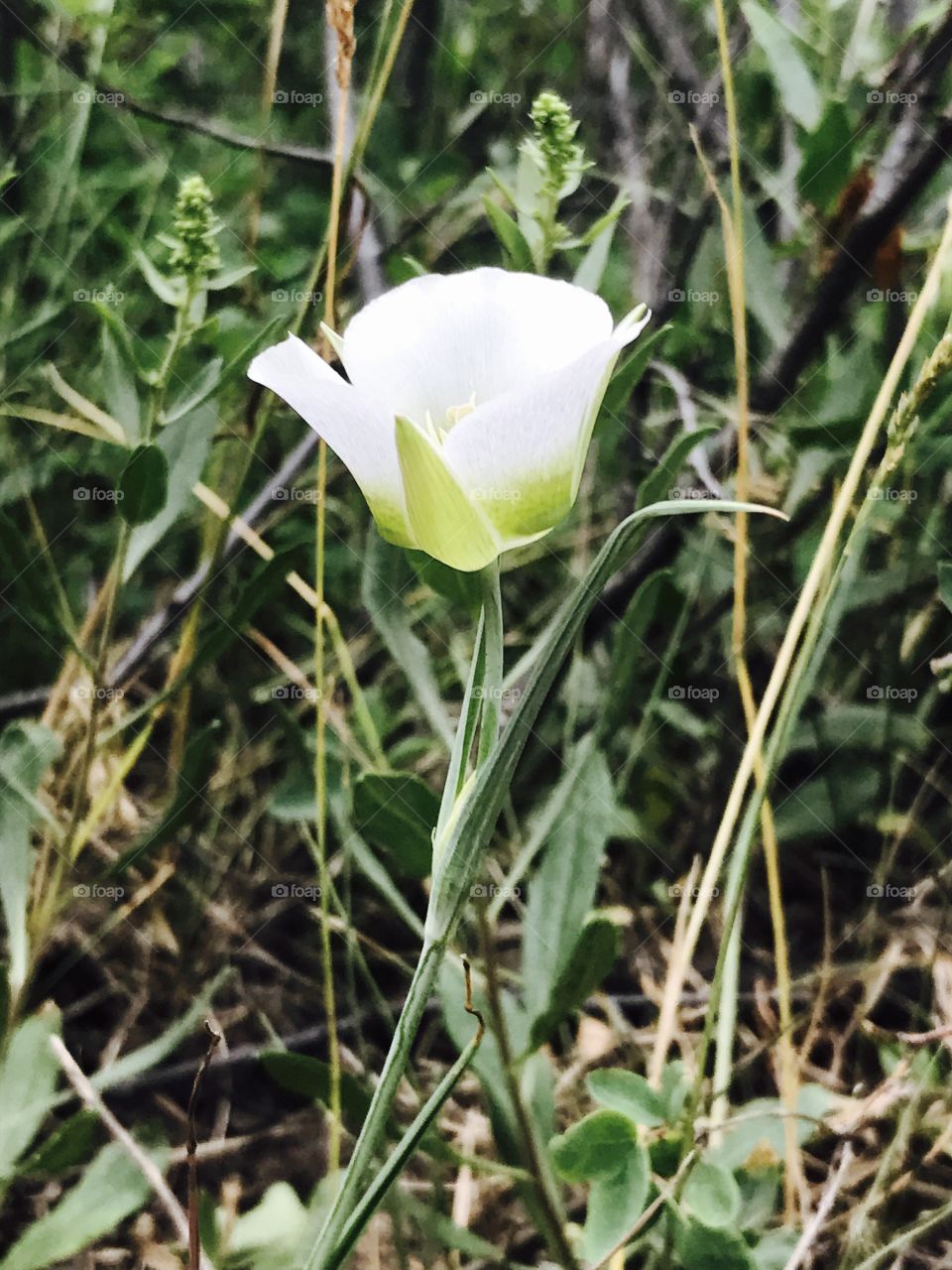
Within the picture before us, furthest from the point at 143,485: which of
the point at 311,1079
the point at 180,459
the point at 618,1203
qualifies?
the point at 618,1203

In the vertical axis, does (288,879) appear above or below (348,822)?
below

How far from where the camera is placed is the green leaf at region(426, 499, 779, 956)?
34 cm

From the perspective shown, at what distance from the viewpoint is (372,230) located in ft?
2.75

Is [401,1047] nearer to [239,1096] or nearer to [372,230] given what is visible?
[239,1096]

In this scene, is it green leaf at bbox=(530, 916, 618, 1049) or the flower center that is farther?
green leaf at bbox=(530, 916, 618, 1049)

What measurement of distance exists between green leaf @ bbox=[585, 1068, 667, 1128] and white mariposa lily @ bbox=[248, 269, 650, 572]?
→ 1.00ft

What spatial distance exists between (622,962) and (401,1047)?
47 centimetres

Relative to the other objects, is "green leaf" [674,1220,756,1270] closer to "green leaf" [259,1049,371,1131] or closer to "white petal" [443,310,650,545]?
"green leaf" [259,1049,371,1131]

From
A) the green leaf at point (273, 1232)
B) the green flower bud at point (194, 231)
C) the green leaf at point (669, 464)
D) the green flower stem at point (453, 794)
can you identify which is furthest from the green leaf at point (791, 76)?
the green leaf at point (273, 1232)

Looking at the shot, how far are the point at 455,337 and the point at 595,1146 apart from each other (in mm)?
395

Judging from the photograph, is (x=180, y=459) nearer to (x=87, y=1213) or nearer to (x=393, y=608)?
(x=393, y=608)

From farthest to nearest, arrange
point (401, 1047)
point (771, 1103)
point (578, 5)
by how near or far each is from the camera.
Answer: point (578, 5)
point (771, 1103)
point (401, 1047)

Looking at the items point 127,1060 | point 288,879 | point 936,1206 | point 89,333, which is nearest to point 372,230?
point 89,333

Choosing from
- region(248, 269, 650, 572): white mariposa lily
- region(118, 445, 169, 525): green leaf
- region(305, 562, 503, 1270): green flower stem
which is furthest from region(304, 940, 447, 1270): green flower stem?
region(118, 445, 169, 525): green leaf
